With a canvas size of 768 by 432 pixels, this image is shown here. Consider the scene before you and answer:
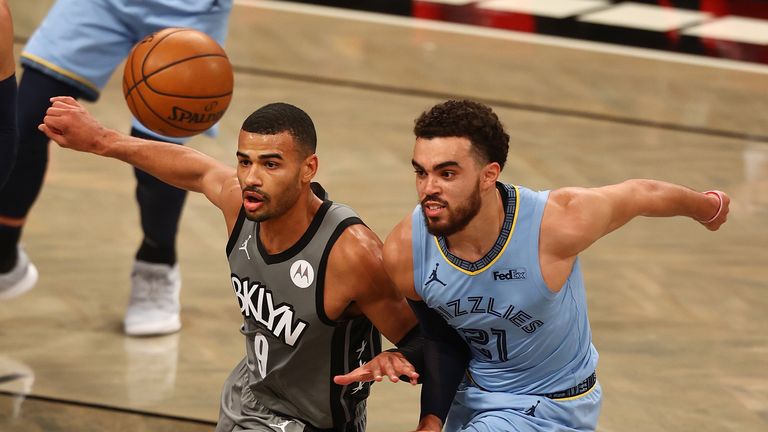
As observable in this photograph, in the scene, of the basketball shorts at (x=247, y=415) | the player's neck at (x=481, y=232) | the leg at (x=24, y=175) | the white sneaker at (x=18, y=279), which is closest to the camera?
the player's neck at (x=481, y=232)

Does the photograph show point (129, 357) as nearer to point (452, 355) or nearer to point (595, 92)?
point (452, 355)

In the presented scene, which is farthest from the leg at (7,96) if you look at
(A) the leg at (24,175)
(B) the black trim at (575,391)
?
(B) the black trim at (575,391)

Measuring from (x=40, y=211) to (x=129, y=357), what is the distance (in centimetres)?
128

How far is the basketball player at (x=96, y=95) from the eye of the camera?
14.2 feet

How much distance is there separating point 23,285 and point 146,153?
139cm

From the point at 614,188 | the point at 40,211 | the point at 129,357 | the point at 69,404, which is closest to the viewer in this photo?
the point at 614,188

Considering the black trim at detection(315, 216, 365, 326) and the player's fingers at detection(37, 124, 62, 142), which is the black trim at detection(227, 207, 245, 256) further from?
the player's fingers at detection(37, 124, 62, 142)

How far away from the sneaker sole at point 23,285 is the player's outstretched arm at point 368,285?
1777mm

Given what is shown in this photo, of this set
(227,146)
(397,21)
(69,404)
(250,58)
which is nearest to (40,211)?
(227,146)

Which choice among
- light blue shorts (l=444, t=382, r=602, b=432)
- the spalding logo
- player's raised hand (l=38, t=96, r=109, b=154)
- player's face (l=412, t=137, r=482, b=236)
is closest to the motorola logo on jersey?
player's face (l=412, t=137, r=482, b=236)

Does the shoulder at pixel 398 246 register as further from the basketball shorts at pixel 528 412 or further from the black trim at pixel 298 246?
the basketball shorts at pixel 528 412

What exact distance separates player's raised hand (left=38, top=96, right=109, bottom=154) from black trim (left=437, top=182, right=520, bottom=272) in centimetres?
92

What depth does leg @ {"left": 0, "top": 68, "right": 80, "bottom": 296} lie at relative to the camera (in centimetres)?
432

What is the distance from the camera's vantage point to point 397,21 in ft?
28.0
